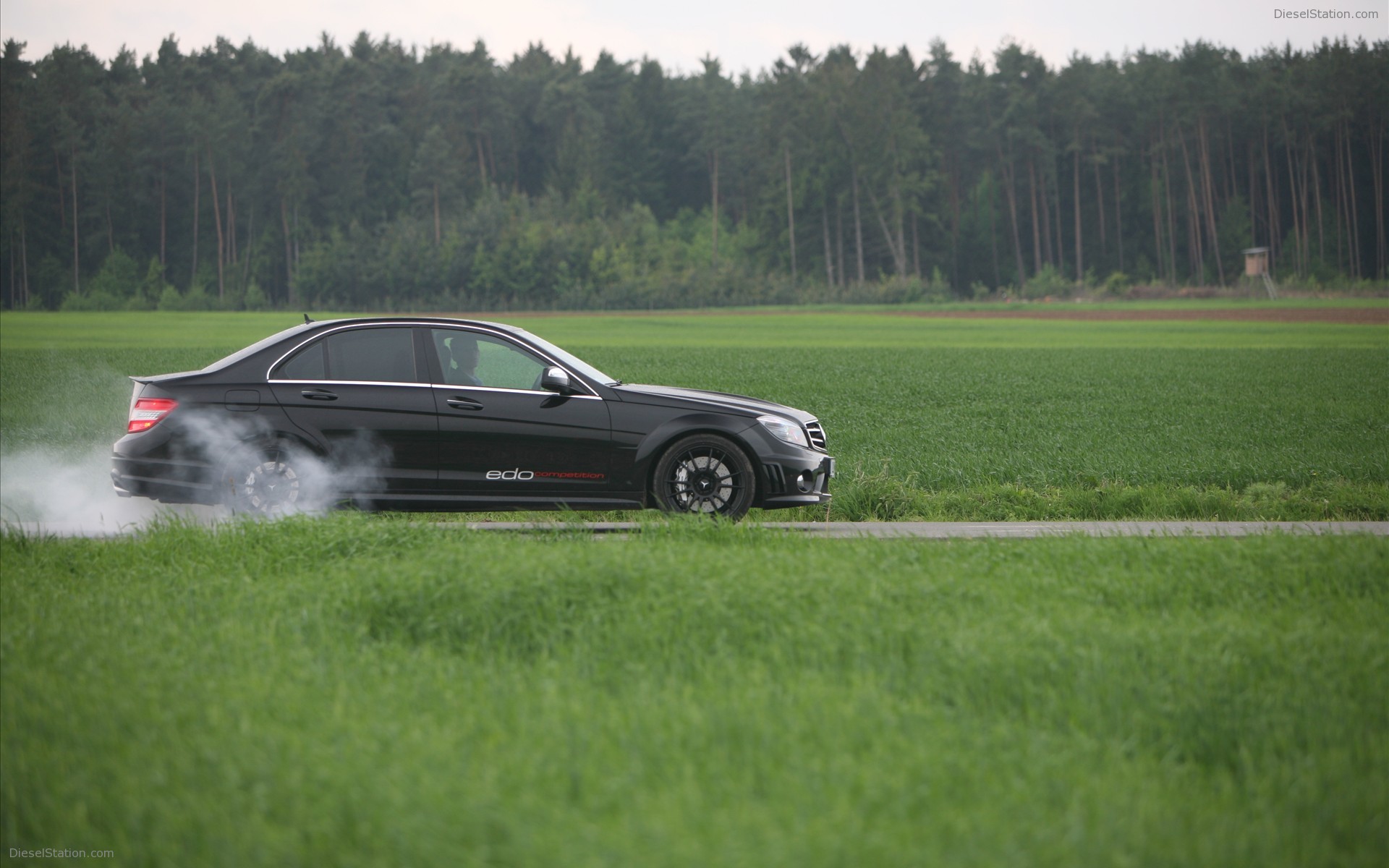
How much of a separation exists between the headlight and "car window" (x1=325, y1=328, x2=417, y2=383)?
2.84m

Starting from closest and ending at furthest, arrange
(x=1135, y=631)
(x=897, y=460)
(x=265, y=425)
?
(x=1135, y=631) → (x=265, y=425) → (x=897, y=460)

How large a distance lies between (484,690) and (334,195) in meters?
105

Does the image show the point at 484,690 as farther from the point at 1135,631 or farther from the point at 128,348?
the point at 128,348

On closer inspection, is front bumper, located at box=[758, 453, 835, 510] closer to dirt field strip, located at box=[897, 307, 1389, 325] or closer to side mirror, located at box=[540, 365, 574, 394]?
side mirror, located at box=[540, 365, 574, 394]

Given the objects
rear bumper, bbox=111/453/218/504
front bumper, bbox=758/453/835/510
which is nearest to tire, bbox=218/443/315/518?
rear bumper, bbox=111/453/218/504

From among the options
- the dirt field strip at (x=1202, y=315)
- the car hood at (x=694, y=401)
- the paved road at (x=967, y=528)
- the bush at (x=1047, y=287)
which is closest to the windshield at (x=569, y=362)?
the car hood at (x=694, y=401)

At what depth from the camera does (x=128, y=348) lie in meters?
39.2

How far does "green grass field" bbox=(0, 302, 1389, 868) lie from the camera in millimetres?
3883

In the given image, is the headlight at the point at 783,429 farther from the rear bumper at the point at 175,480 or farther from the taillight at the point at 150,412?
the taillight at the point at 150,412

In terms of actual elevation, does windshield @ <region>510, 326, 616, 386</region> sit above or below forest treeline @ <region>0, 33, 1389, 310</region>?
below

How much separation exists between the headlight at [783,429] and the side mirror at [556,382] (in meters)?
1.54

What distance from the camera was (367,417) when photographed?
940cm

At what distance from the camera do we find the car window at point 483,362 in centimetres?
968

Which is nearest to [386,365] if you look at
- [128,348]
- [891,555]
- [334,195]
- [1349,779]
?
[891,555]
